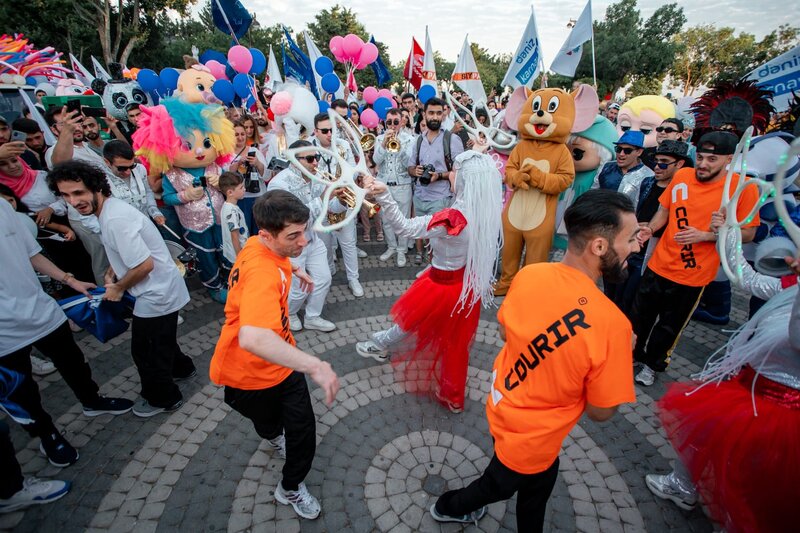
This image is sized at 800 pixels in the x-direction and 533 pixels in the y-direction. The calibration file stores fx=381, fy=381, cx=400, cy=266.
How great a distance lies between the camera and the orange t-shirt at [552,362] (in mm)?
1655

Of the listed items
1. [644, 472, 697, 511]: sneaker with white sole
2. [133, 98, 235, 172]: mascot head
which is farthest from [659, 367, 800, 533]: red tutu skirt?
[133, 98, 235, 172]: mascot head

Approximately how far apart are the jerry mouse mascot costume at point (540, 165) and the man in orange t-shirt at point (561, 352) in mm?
3148

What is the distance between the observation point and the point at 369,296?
5.58m

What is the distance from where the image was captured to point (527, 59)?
7.16 metres

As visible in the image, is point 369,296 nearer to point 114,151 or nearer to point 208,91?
point 114,151

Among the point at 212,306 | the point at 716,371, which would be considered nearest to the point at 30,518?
the point at 212,306

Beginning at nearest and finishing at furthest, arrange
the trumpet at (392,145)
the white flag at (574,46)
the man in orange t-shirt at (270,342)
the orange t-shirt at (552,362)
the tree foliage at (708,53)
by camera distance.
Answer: the orange t-shirt at (552,362)
the man in orange t-shirt at (270,342)
the trumpet at (392,145)
the white flag at (574,46)
the tree foliage at (708,53)

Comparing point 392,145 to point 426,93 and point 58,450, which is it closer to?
point 426,93

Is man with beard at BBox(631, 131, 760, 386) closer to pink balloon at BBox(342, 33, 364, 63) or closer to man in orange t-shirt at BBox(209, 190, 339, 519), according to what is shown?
man in orange t-shirt at BBox(209, 190, 339, 519)

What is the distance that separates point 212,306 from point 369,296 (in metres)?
2.18

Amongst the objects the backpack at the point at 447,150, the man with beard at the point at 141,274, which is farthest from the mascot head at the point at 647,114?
the man with beard at the point at 141,274

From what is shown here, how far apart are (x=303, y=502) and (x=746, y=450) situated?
269cm

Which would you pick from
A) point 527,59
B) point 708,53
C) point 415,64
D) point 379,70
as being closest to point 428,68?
point 415,64

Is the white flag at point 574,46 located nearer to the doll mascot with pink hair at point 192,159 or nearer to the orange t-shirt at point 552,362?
the doll mascot with pink hair at point 192,159
